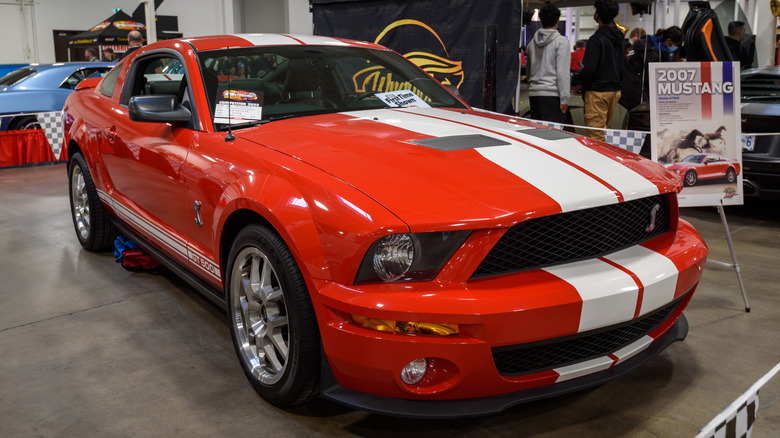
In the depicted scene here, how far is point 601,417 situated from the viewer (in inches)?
87.5

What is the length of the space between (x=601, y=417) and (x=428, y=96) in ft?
5.73

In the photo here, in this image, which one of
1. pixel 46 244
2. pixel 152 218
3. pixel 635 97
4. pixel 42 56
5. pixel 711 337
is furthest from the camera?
pixel 42 56

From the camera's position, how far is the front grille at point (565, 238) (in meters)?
1.90

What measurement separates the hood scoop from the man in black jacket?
12.2 feet

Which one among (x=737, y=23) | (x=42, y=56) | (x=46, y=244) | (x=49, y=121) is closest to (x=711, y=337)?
(x=46, y=244)

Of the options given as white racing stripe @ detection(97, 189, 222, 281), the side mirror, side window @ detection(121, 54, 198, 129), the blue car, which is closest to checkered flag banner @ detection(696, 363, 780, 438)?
white racing stripe @ detection(97, 189, 222, 281)

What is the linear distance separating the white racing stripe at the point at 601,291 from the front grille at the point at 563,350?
2.0 inches

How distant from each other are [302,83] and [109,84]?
5.38 ft

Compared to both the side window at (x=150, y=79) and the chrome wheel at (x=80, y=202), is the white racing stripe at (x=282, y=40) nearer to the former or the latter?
the side window at (x=150, y=79)

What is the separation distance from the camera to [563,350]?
6.39ft

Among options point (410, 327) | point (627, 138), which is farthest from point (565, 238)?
point (627, 138)

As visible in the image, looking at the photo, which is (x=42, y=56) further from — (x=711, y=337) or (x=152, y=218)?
(x=711, y=337)

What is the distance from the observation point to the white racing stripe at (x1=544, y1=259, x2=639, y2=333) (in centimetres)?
185

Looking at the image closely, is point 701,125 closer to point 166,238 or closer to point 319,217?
point 319,217
